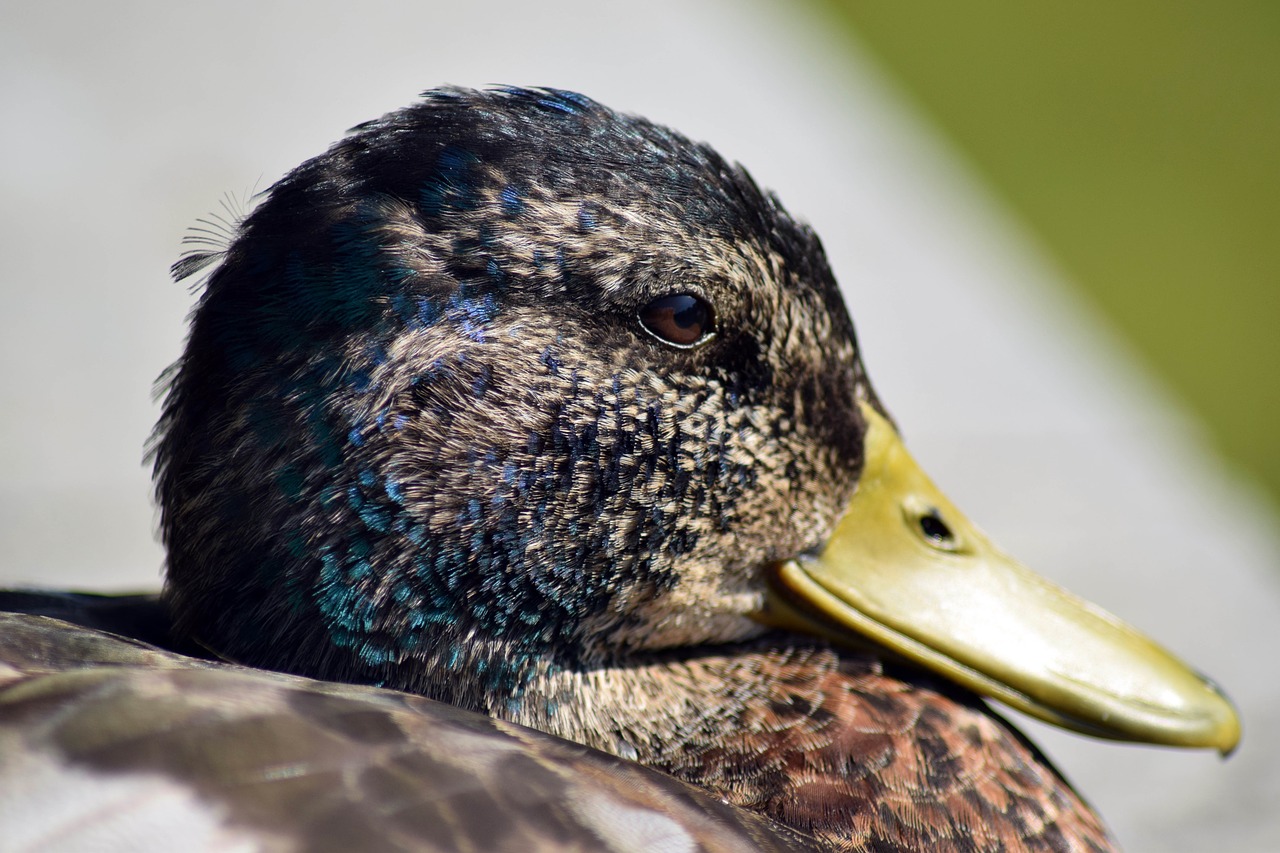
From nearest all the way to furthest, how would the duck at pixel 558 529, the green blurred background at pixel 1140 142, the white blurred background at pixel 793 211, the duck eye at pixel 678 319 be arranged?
the duck at pixel 558 529 < the duck eye at pixel 678 319 < the white blurred background at pixel 793 211 < the green blurred background at pixel 1140 142

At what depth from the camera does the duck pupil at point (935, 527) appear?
141cm

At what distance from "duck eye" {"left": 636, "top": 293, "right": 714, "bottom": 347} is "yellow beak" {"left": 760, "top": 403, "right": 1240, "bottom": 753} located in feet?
0.90

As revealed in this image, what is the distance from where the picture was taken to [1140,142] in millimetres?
5117

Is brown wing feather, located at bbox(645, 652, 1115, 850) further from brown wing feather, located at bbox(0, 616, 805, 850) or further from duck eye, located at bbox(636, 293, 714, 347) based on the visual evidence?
duck eye, located at bbox(636, 293, 714, 347)

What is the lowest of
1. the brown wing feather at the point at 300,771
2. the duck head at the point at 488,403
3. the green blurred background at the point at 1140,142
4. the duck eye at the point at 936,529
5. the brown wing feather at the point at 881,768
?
the brown wing feather at the point at 881,768

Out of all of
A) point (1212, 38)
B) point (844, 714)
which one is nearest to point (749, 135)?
point (1212, 38)

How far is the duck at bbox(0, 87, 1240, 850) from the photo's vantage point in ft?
3.57

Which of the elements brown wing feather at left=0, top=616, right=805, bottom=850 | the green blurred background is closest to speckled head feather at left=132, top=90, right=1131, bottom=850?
brown wing feather at left=0, top=616, right=805, bottom=850

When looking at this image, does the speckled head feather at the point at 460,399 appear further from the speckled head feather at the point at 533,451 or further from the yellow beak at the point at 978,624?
the yellow beak at the point at 978,624

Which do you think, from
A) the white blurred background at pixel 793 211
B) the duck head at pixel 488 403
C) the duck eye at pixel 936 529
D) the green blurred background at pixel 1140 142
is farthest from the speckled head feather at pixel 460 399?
the green blurred background at pixel 1140 142

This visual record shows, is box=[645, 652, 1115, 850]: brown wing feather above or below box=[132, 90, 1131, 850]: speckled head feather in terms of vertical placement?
below

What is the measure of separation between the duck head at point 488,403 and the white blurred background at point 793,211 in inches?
51.7

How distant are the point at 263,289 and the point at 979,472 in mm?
2507

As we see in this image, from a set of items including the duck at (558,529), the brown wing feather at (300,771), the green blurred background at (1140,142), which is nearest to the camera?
the brown wing feather at (300,771)
